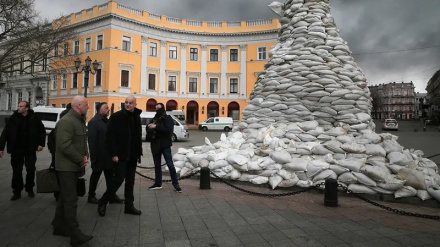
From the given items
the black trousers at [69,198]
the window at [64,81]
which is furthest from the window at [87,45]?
the black trousers at [69,198]

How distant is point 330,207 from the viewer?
16.0 feet

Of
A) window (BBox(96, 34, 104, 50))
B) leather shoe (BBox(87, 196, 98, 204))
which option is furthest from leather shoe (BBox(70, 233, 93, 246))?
window (BBox(96, 34, 104, 50))

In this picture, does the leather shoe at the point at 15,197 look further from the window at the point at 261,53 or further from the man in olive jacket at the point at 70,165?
the window at the point at 261,53

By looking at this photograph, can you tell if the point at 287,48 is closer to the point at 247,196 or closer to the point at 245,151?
the point at 245,151

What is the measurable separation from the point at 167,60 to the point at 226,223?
1341 inches

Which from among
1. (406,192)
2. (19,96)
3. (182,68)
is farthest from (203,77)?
(406,192)

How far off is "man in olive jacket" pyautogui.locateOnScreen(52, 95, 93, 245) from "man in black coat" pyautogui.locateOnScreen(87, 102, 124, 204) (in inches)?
36.2

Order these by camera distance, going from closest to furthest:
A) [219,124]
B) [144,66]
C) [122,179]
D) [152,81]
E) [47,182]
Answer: [47,182]
[122,179]
[219,124]
[144,66]
[152,81]

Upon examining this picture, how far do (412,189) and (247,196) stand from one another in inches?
109

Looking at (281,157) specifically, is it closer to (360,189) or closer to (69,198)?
(360,189)

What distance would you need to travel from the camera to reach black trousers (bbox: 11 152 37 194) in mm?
5203

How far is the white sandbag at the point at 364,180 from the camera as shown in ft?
17.6

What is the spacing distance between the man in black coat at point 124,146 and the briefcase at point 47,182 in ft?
2.37

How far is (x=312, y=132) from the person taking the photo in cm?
709
